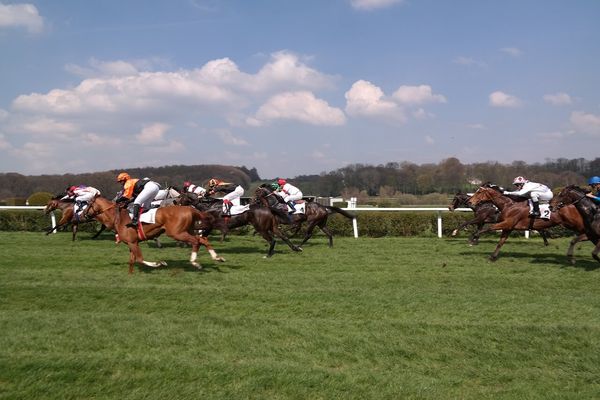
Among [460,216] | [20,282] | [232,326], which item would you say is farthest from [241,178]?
[232,326]

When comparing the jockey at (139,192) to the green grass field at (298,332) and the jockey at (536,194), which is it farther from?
the jockey at (536,194)

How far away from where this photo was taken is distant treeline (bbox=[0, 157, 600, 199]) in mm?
32969

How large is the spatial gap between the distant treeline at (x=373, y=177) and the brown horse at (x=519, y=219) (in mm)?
18696

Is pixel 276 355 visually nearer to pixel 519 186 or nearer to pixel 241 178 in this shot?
pixel 519 186

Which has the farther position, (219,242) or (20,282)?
(219,242)

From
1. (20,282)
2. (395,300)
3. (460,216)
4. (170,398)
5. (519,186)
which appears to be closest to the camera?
(170,398)

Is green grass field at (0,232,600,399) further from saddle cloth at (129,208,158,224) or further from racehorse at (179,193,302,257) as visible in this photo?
racehorse at (179,193,302,257)

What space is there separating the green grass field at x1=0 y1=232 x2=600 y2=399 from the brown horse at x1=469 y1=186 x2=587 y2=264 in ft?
3.50

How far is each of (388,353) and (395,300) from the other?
1.87 metres

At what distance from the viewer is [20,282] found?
23.6 ft

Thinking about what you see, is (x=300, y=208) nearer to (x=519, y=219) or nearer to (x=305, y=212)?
(x=305, y=212)

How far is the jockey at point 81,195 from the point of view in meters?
10.9

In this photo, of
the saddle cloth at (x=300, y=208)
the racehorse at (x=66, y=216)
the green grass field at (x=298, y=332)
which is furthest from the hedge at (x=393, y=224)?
the green grass field at (x=298, y=332)

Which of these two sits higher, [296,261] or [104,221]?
[104,221]
